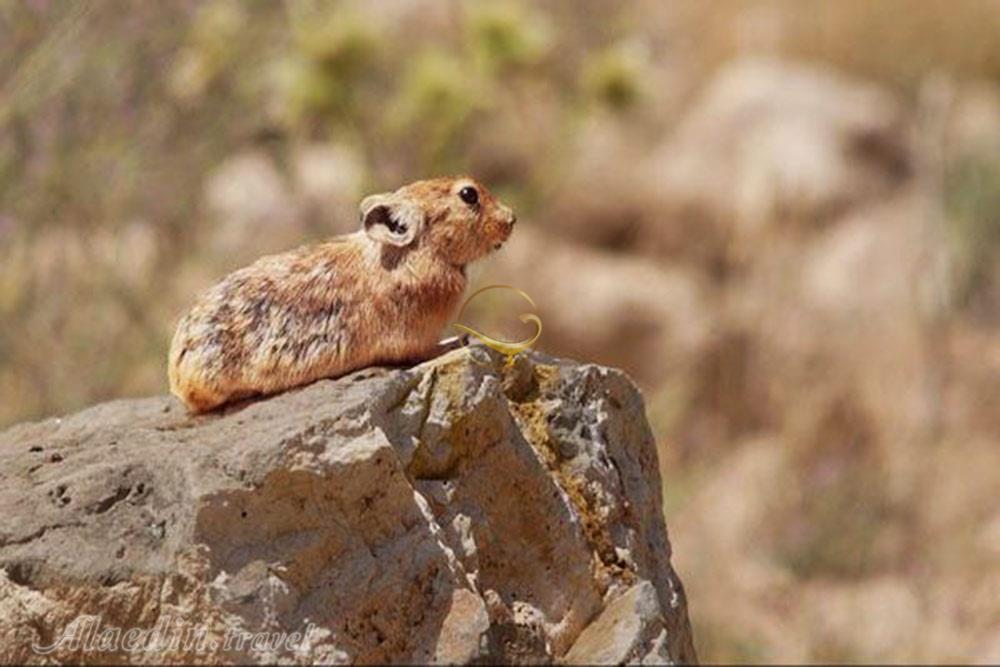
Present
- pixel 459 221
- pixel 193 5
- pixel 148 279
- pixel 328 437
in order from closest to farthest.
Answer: pixel 328 437 < pixel 459 221 < pixel 193 5 < pixel 148 279

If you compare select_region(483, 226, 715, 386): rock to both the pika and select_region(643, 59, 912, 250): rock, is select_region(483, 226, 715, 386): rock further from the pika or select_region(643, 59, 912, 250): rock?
the pika

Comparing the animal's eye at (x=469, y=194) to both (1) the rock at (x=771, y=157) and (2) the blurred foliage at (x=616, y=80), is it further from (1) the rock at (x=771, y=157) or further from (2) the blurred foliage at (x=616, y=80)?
(1) the rock at (x=771, y=157)

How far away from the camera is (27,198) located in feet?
28.7

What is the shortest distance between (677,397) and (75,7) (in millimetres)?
6662

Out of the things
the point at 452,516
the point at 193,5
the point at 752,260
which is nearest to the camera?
the point at 452,516

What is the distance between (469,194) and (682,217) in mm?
11963

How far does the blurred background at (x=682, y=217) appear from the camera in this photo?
9281 millimetres

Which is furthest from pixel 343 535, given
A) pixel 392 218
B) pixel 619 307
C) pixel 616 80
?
pixel 619 307

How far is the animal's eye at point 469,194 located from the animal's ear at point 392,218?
0.38 feet

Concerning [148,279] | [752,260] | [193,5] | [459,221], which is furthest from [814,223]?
[459,221]

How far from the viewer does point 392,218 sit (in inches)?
179

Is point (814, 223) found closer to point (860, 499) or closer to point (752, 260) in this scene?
point (752, 260)

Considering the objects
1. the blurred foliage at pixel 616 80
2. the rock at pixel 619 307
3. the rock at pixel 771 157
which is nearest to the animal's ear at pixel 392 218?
the blurred foliage at pixel 616 80

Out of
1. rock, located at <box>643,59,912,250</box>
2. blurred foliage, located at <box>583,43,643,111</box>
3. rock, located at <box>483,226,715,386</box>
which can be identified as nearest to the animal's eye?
blurred foliage, located at <box>583,43,643,111</box>
